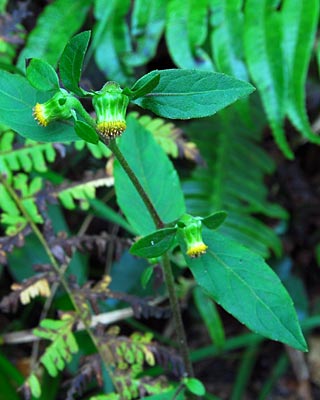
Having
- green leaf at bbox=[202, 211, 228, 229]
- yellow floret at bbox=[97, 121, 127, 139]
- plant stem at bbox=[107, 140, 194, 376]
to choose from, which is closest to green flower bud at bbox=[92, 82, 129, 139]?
yellow floret at bbox=[97, 121, 127, 139]

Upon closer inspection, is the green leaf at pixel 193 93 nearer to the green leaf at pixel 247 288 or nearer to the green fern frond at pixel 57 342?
the green leaf at pixel 247 288

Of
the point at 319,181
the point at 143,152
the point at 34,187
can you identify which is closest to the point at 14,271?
the point at 34,187

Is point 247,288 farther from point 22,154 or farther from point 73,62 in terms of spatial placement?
point 22,154

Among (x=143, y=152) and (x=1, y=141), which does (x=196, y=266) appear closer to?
(x=143, y=152)

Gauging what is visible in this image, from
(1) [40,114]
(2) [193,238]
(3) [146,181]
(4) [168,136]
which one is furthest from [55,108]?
(4) [168,136]

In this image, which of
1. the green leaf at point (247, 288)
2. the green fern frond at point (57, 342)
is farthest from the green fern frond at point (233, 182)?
the green leaf at point (247, 288)

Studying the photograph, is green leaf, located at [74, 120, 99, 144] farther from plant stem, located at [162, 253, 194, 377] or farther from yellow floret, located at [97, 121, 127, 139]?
plant stem, located at [162, 253, 194, 377]
